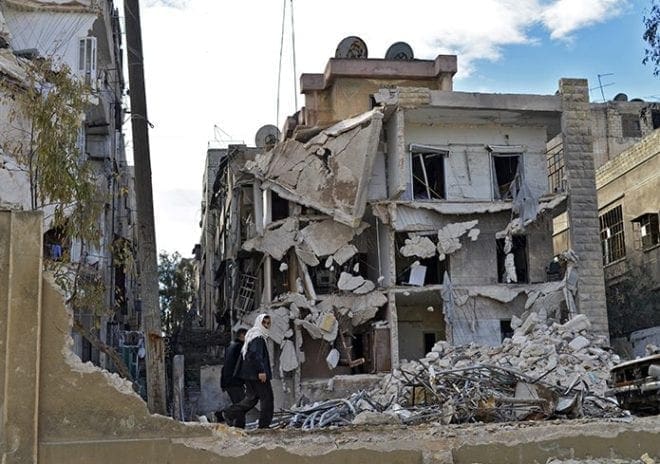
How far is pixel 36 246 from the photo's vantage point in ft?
24.3

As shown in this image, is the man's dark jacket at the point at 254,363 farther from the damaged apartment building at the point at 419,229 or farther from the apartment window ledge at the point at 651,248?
the apartment window ledge at the point at 651,248

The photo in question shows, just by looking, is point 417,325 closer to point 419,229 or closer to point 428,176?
point 419,229

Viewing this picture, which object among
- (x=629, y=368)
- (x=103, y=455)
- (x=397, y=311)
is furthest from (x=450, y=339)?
(x=103, y=455)

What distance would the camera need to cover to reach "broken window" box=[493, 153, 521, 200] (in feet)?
95.1

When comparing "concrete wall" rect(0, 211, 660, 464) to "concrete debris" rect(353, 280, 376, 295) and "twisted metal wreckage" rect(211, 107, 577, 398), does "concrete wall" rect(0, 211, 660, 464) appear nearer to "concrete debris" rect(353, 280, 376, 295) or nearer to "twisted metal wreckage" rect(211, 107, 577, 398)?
"twisted metal wreckage" rect(211, 107, 577, 398)

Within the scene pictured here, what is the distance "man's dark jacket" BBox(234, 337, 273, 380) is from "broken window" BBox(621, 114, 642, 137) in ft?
108

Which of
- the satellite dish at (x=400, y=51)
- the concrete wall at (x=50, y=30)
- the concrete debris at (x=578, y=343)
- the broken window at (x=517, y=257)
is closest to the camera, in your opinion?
the concrete debris at (x=578, y=343)

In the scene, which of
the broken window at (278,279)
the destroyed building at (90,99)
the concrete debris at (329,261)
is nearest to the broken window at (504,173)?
the concrete debris at (329,261)

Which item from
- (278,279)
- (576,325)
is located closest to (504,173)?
(576,325)

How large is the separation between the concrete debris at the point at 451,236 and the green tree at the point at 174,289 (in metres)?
18.8

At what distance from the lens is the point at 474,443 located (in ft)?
26.0

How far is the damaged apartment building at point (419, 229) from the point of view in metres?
27.4

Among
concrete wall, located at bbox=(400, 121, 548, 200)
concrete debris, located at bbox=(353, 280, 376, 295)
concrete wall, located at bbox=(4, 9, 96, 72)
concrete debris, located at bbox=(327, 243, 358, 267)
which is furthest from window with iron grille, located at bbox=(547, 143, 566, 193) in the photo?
concrete wall, located at bbox=(4, 9, 96, 72)

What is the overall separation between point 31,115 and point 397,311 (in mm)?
17871
